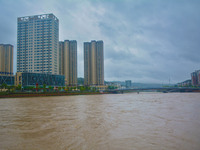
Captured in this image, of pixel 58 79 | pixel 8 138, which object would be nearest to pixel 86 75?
pixel 58 79

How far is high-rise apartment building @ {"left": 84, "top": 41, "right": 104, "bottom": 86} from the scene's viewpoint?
122000mm

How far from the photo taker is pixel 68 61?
116m

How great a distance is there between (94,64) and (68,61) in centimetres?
1828

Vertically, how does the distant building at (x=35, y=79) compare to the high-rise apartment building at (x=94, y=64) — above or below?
below

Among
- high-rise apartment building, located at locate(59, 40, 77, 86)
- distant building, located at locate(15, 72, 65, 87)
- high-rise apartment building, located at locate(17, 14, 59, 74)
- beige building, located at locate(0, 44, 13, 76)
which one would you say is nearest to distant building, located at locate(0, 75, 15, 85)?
distant building, located at locate(15, 72, 65, 87)

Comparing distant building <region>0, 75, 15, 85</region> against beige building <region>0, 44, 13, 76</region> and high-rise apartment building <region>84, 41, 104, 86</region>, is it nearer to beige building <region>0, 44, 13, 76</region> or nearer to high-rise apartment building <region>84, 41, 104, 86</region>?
beige building <region>0, 44, 13, 76</region>

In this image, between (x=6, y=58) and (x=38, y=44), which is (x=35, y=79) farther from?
(x=6, y=58)

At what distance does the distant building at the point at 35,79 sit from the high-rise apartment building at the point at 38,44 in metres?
5.17

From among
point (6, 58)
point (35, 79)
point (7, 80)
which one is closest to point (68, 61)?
point (35, 79)

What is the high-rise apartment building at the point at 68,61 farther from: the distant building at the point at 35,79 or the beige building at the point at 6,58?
the beige building at the point at 6,58

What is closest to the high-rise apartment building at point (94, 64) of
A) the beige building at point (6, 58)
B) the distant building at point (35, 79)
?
the distant building at point (35, 79)

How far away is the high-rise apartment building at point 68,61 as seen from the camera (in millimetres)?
114750

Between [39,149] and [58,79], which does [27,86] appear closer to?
[58,79]

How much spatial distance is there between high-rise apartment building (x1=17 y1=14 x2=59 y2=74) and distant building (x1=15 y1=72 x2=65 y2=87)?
5170 mm
